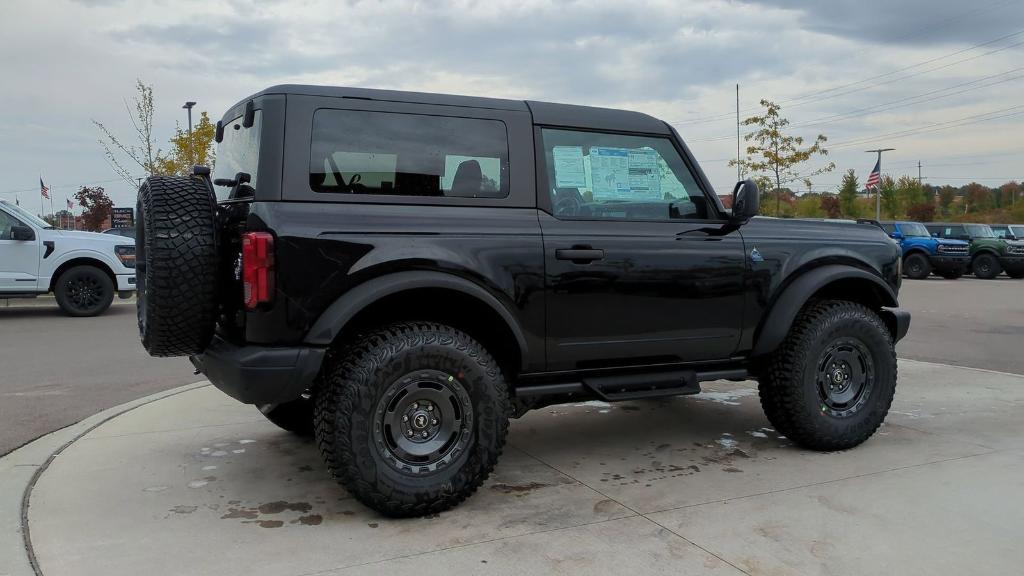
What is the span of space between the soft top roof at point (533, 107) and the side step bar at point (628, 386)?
1.35m

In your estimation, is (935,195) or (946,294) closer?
(946,294)

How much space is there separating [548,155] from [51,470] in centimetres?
311

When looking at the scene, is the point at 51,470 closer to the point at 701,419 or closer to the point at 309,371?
the point at 309,371

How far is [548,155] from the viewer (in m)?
4.10

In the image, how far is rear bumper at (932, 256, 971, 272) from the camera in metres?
22.2

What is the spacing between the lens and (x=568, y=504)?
372 cm

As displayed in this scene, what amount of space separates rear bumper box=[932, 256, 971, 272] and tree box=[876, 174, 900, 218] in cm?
3447

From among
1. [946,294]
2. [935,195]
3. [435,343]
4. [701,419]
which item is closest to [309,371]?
[435,343]

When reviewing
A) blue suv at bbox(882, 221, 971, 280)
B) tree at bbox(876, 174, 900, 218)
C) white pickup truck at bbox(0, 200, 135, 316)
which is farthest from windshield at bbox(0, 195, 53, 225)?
tree at bbox(876, 174, 900, 218)

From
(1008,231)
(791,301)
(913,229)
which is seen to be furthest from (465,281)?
(1008,231)

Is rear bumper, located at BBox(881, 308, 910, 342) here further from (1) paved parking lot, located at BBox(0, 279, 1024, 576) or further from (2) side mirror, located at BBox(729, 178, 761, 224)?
(2) side mirror, located at BBox(729, 178, 761, 224)

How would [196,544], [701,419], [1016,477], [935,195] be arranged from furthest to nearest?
[935,195] → [701,419] → [1016,477] → [196,544]

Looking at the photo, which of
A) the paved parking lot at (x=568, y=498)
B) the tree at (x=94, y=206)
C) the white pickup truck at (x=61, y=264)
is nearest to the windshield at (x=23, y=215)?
the white pickup truck at (x=61, y=264)

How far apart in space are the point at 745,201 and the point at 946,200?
71722 mm
